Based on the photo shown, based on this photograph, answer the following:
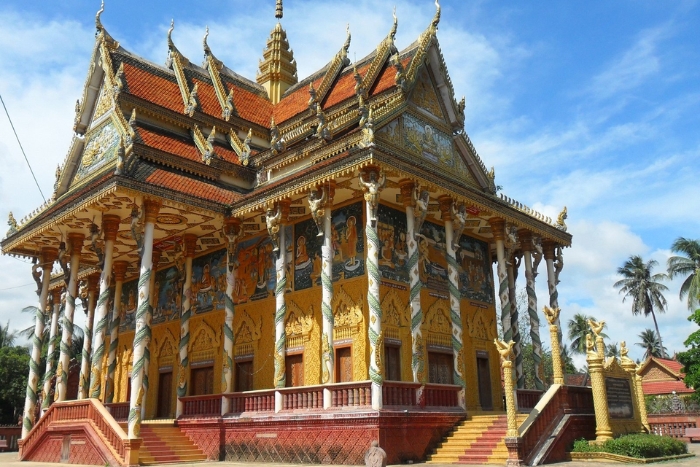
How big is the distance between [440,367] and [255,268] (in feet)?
20.2

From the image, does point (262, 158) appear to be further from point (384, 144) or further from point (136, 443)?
point (136, 443)

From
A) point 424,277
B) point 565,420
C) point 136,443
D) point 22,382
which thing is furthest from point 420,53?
point 22,382

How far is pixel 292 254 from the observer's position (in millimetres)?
17406

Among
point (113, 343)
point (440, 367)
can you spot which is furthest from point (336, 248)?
point (113, 343)

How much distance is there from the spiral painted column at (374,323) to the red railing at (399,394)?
10.8 inches

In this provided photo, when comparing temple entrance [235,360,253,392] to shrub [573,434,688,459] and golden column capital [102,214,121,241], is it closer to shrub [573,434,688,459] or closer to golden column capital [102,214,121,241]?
golden column capital [102,214,121,241]

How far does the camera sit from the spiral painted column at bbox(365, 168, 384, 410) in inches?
492

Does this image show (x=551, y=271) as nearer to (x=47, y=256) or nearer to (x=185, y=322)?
(x=185, y=322)

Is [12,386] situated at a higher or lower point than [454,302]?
lower

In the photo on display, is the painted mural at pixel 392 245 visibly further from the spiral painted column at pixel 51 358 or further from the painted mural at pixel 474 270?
the spiral painted column at pixel 51 358

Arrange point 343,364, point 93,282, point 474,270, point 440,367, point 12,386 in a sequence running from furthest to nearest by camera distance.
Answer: point 12,386 < point 93,282 < point 474,270 < point 440,367 < point 343,364

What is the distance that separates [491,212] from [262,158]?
24.0 ft

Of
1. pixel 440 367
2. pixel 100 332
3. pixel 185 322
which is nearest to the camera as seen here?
pixel 100 332

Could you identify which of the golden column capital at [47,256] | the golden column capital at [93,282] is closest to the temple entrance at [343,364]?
the golden column capital at [47,256]
